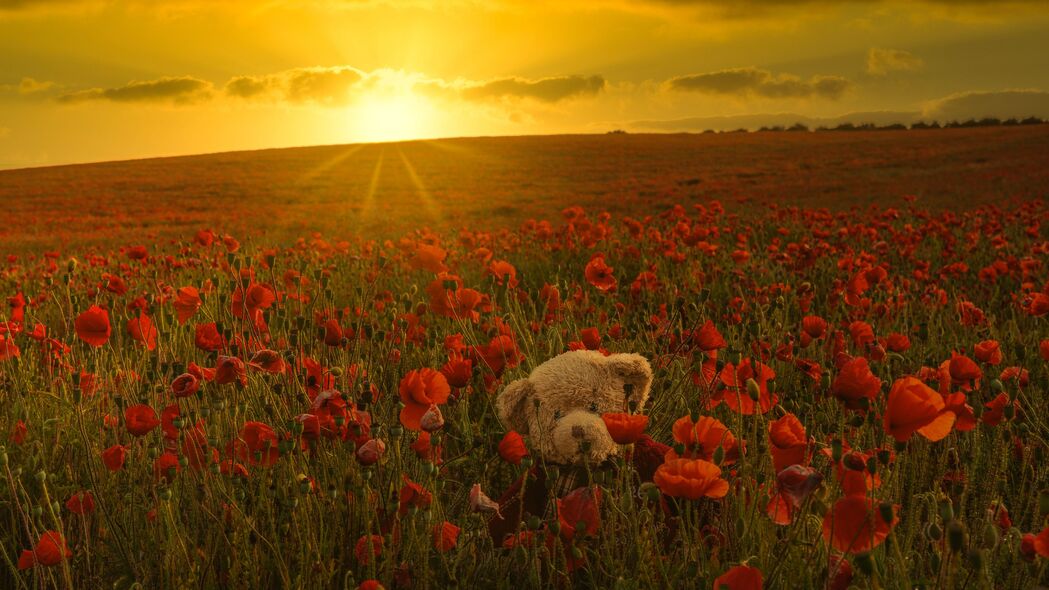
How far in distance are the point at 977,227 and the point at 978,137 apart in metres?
31.8

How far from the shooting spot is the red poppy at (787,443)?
1.48m

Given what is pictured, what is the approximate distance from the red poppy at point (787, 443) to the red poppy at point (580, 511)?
430mm

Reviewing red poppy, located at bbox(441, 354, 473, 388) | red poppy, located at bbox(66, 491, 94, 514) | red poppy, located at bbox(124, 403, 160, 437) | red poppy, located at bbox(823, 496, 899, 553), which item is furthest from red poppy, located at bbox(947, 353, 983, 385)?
red poppy, located at bbox(66, 491, 94, 514)

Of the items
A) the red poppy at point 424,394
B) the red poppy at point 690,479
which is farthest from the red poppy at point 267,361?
the red poppy at point 690,479

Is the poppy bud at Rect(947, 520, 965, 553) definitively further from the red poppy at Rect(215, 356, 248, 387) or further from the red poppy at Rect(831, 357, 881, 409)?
the red poppy at Rect(215, 356, 248, 387)

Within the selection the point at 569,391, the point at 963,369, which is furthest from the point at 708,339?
the point at 963,369

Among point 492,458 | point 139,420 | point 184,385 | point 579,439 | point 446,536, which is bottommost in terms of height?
point 492,458

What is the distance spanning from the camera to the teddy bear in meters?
2.12

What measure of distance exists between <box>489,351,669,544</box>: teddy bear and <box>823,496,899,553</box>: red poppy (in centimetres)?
76

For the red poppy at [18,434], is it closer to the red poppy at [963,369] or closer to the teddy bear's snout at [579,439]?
the teddy bear's snout at [579,439]

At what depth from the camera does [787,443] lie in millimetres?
1479

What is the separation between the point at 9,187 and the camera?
29.3m

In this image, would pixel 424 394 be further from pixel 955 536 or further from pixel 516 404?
pixel 955 536

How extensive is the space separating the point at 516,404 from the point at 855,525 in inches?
44.6
